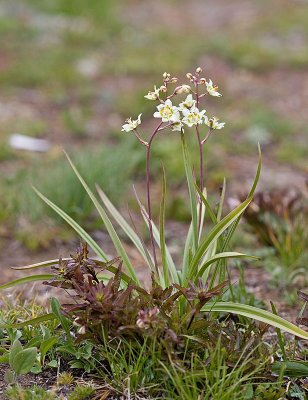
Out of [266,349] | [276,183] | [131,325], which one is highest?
[131,325]

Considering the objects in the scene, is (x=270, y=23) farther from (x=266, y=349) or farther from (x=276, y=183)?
(x=266, y=349)

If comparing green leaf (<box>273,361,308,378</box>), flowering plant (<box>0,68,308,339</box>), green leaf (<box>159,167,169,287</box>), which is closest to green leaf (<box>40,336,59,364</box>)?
flowering plant (<box>0,68,308,339</box>)

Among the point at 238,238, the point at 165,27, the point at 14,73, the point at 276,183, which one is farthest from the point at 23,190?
the point at 165,27

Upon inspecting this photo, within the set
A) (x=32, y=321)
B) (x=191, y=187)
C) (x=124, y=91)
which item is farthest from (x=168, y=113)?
(x=124, y=91)

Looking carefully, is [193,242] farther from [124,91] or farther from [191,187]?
[124,91]

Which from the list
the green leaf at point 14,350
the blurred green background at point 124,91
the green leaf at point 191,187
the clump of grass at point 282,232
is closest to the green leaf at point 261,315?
the green leaf at point 191,187

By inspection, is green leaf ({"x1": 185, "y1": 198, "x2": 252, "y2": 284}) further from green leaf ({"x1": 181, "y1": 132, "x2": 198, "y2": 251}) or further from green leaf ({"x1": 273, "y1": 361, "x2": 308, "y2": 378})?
green leaf ({"x1": 273, "y1": 361, "x2": 308, "y2": 378})
